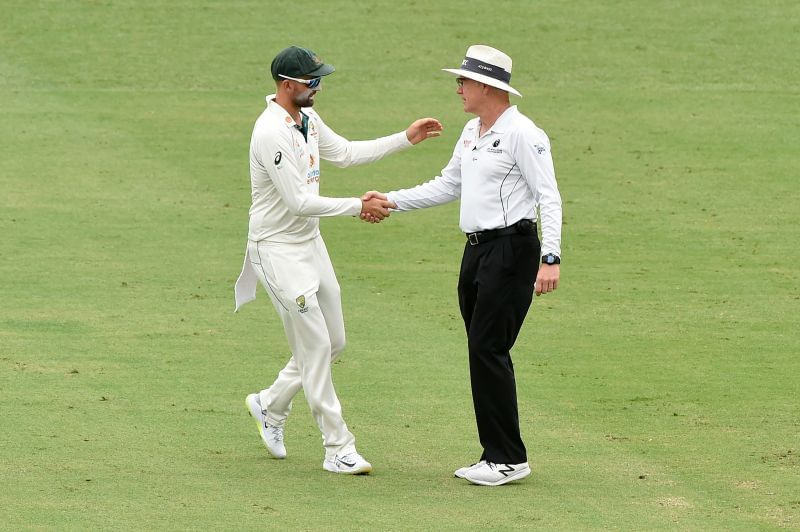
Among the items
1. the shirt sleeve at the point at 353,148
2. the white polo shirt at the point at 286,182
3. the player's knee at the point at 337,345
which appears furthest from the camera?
the shirt sleeve at the point at 353,148

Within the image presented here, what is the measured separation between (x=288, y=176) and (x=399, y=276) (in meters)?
5.98

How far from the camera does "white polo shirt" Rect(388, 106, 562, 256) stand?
26.0 feet

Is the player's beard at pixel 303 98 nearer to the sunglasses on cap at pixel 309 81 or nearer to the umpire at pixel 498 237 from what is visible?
the sunglasses on cap at pixel 309 81

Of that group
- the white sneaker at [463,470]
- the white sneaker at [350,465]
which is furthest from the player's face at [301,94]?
the white sneaker at [463,470]

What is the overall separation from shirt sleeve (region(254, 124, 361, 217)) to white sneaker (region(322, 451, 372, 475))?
4.50 feet

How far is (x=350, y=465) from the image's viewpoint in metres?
8.21

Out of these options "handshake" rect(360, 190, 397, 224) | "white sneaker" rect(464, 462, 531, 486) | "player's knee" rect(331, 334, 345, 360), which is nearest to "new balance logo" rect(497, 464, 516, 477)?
"white sneaker" rect(464, 462, 531, 486)

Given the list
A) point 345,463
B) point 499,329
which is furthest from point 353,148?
point 345,463

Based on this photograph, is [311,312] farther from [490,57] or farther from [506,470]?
[490,57]

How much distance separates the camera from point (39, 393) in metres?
9.84

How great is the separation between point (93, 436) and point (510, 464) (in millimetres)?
2586

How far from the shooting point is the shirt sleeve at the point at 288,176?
320 inches

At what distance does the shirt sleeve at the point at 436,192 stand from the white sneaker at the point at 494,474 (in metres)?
1.61

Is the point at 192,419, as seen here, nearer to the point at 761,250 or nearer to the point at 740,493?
→ the point at 740,493
